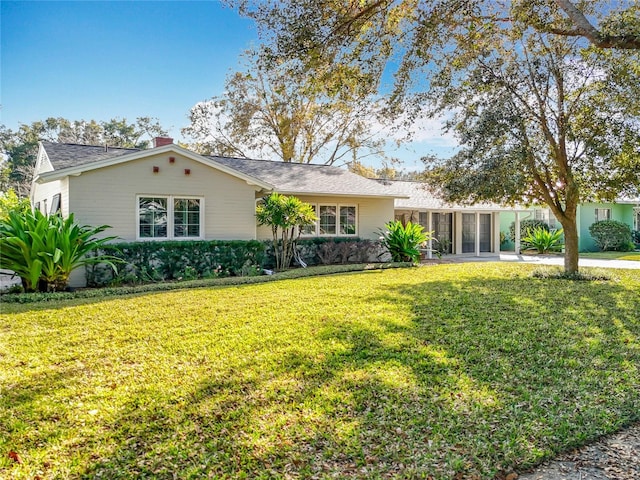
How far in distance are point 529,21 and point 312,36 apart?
174 inches

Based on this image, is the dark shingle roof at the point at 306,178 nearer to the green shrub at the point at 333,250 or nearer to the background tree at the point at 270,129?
the green shrub at the point at 333,250

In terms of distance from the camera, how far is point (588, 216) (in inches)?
971

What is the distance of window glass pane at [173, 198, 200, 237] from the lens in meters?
12.7

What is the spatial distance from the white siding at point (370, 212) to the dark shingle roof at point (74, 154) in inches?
305

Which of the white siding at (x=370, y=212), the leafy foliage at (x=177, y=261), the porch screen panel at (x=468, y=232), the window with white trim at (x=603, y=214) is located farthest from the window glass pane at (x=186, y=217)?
the window with white trim at (x=603, y=214)

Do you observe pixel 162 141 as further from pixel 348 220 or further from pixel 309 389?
pixel 309 389

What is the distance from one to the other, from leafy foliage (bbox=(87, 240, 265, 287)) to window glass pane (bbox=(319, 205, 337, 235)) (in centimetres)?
359

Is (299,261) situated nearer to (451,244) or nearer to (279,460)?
(451,244)

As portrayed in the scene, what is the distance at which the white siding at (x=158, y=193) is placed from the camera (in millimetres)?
11430

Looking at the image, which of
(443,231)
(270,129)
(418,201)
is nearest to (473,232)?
(443,231)

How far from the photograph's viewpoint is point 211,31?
11.3 metres

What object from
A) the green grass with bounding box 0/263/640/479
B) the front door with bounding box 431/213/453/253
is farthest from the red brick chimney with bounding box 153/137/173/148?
the front door with bounding box 431/213/453/253

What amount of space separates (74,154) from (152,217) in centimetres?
398

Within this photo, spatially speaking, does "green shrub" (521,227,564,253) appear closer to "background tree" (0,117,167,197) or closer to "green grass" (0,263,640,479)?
"green grass" (0,263,640,479)
